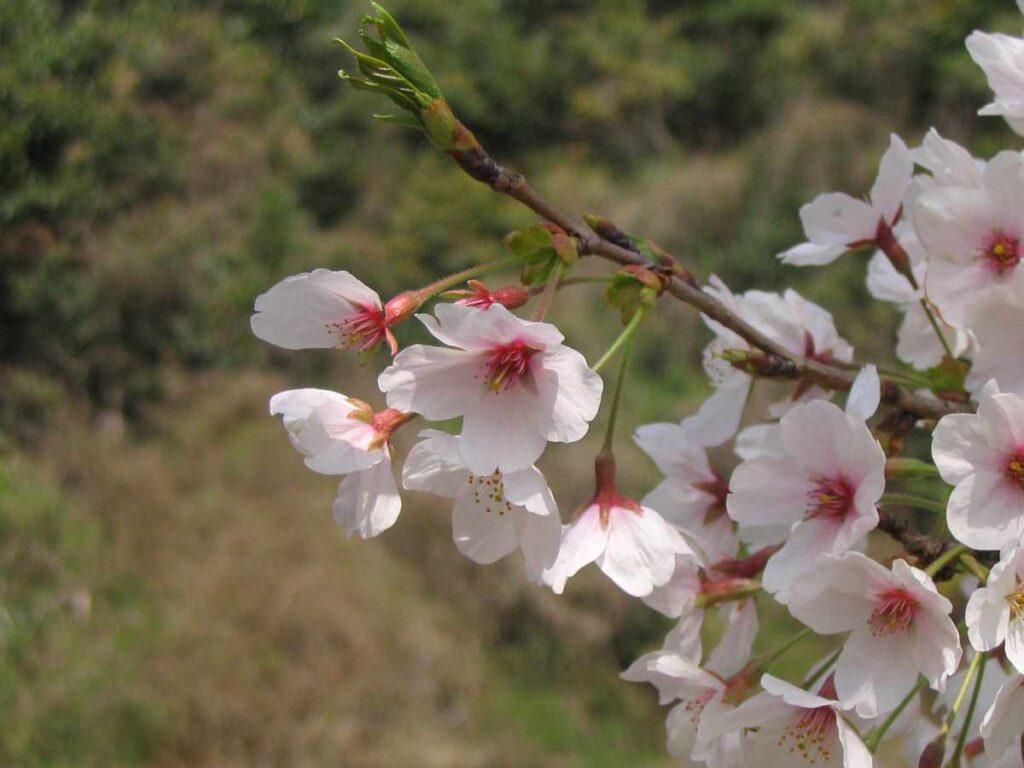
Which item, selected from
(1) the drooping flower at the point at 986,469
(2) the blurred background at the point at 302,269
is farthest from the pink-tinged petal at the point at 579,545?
(2) the blurred background at the point at 302,269

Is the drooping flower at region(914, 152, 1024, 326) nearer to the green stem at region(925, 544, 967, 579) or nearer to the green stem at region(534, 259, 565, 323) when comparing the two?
the green stem at region(925, 544, 967, 579)

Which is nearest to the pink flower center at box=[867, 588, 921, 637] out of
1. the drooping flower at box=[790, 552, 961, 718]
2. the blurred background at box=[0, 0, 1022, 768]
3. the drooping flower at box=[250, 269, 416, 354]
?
the drooping flower at box=[790, 552, 961, 718]

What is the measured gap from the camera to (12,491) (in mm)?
4055

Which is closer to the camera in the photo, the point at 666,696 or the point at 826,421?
the point at 826,421

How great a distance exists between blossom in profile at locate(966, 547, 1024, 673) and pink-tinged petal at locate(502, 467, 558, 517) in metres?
0.23

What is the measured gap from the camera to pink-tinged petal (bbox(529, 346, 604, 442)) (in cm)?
55

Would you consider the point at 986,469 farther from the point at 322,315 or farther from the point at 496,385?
the point at 322,315

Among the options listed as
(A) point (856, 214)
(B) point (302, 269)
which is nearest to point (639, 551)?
(A) point (856, 214)

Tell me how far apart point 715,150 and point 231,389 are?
5290 millimetres

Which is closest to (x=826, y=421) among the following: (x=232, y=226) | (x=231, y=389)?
(x=231, y=389)

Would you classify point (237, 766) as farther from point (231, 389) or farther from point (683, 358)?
point (683, 358)

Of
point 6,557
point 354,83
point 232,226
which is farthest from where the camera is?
point 232,226

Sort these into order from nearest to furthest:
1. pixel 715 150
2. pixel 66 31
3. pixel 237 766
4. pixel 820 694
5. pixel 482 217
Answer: pixel 820 694 → pixel 237 766 → pixel 66 31 → pixel 482 217 → pixel 715 150

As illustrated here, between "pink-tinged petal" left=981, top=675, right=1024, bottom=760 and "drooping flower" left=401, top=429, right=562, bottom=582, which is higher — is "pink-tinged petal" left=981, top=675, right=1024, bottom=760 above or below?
below
